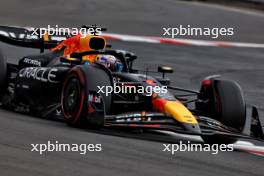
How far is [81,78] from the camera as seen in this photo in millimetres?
9648

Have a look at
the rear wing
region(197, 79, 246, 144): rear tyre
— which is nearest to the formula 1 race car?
region(197, 79, 246, 144): rear tyre

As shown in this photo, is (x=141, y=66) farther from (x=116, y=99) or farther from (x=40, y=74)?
(x=116, y=99)

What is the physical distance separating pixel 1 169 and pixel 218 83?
3.92 metres

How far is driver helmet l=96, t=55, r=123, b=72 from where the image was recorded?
10.5 m

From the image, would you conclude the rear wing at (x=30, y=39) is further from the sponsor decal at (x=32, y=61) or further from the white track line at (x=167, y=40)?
the white track line at (x=167, y=40)

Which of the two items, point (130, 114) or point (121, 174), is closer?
point (121, 174)

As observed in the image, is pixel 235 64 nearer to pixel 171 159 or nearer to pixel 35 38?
pixel 35 38

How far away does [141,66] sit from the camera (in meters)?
16.5

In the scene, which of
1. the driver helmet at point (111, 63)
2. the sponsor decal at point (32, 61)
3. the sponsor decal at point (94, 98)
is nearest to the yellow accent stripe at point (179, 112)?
the sponsor decal at point (94, 98)

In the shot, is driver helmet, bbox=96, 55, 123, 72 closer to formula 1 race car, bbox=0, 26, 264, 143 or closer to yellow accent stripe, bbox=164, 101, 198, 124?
formula 1 race car, bbox=0, 26, 264, 143

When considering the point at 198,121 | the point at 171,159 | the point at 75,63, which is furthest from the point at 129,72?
the point at 171,159

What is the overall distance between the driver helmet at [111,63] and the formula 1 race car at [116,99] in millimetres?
19

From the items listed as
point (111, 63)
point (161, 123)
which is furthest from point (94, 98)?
point (111, 63)

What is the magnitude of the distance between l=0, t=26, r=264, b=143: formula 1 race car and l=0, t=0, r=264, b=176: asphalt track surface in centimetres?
23
